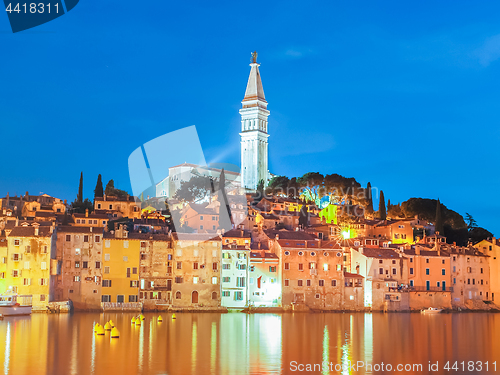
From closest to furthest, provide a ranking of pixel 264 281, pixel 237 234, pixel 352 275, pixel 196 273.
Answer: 1. pixel 196 273
2. pixel 264 281
3. pixel 352 275
4. pixel 237 234

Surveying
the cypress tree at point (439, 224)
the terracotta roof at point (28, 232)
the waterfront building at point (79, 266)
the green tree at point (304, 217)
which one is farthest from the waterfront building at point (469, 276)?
the terracotta roof at point (28, 232)

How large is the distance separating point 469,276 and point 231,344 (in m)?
36.7

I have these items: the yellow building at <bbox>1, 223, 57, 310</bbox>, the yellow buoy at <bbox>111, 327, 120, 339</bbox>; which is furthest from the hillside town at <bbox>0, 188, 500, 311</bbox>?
the yellow buoy at <bbox>111, 327, 120, 339</bbox>

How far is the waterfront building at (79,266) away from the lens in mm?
51125

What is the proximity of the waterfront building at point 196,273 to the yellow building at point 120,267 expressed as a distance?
3066 millimetres

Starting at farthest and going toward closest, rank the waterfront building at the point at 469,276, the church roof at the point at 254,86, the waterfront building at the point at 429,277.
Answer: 1. the church roof at the point at 254,86
2. the waterfront building at the point at 469,276
3. the waterfront building at the point at 429,277

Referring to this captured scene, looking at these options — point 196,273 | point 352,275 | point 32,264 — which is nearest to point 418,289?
point 352,275

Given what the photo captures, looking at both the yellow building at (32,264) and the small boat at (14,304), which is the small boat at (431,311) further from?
the small boat at (14,304)

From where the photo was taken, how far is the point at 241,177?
112 meters

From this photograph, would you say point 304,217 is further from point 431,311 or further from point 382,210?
point 431,311

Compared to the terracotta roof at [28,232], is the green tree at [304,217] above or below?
above

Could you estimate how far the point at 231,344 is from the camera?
112 feet

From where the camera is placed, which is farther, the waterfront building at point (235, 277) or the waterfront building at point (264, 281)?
the waterfront building at point (264, 281)

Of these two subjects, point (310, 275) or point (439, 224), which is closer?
point (310, 275)
